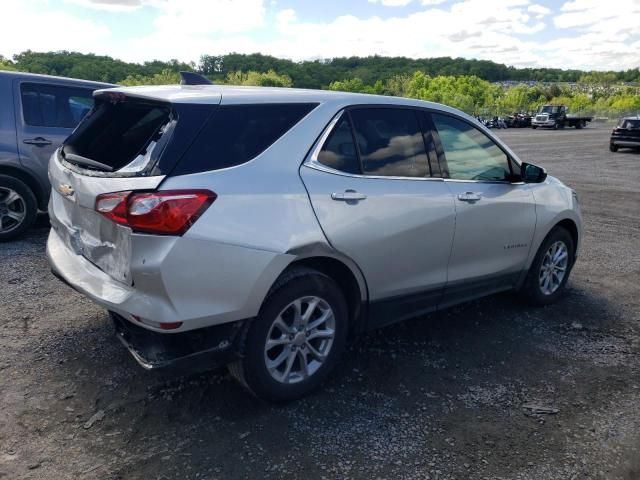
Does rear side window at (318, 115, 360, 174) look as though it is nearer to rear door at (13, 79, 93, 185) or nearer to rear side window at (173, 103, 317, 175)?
rear side window at (173, 103, 317, 175)

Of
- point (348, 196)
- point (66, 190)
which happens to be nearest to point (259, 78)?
point (66, 190)

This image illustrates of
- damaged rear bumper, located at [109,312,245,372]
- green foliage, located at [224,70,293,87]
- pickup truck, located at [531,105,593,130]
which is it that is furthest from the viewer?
green foliage, located at [224,70,293,87]

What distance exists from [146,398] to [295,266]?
3.81 feet

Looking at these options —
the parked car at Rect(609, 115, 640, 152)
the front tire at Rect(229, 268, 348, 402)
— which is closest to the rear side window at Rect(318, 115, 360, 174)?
the front tire at Rect(229, 268, 348, 402)

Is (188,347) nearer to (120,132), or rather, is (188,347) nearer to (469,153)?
(120,132)

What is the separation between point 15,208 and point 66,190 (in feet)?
11.9

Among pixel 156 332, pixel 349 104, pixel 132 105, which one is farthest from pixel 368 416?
pixel 132 105

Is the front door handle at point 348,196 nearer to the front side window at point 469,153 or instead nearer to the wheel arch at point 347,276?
the wheel arch at point 347,276

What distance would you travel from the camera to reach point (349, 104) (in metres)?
3.45

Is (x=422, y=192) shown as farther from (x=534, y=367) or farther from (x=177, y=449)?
(x=177, y=449)

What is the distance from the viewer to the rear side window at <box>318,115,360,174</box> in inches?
127

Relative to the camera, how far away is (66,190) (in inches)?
127

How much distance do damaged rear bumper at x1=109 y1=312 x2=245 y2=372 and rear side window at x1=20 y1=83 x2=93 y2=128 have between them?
419 cm

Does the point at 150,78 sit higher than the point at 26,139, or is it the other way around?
the point at 150,78
